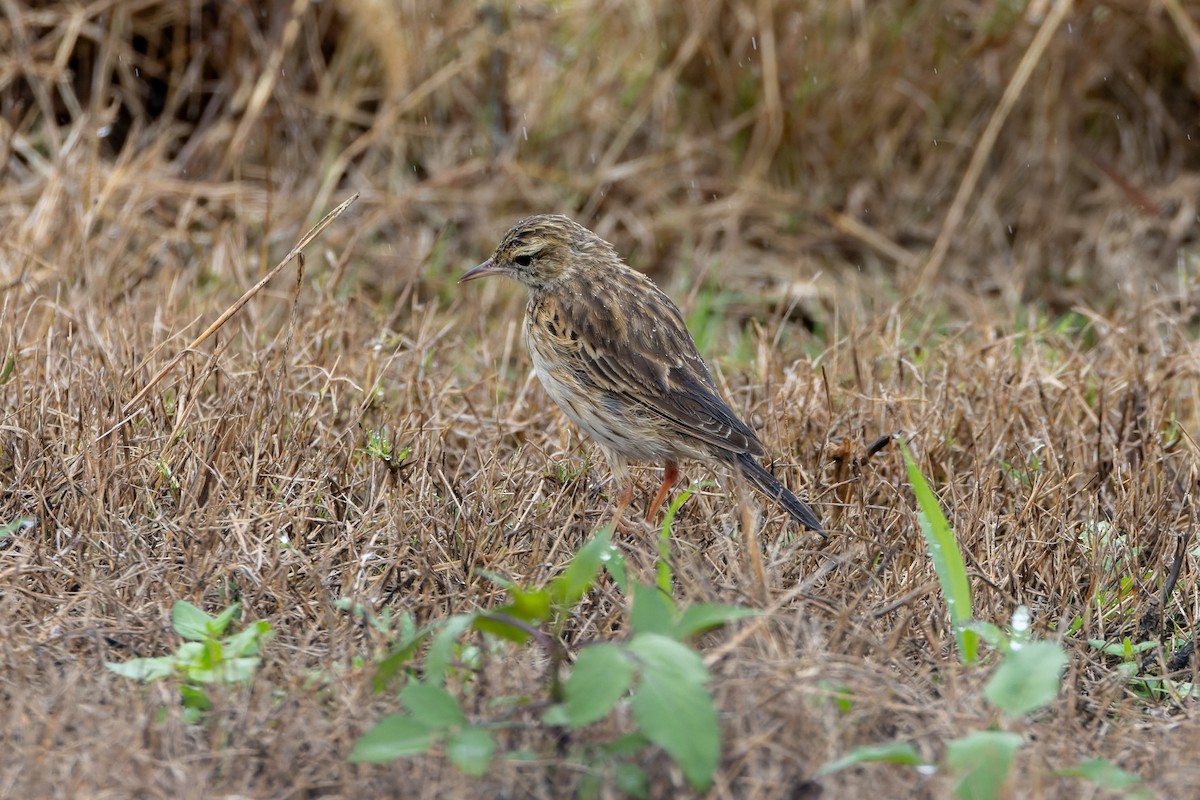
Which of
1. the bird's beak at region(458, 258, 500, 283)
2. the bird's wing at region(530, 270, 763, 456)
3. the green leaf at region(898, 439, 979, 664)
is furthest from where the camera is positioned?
the bird's beak at region(458, 258, 500, 283)

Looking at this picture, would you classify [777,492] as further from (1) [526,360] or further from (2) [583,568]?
(1) [526,360]

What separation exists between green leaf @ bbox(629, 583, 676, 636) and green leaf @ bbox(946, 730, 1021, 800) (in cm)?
64

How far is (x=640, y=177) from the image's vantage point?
8328 millimetres

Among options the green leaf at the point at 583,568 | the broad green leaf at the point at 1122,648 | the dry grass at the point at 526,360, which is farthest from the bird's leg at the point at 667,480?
the green leaf at the point at 583,568

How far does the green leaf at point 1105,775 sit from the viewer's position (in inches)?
117

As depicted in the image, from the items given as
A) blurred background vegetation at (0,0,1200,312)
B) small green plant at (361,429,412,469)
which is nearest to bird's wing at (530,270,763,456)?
small green plant at (361,429,412,469)

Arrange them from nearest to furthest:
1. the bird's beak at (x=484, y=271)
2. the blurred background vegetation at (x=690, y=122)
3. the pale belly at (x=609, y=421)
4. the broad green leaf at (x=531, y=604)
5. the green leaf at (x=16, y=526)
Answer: the broad green leaf at (x=531, y=604) → the green leaf at (x=16, y=526) → the pale belly at (x=609, y=421) → the bird's beak at (x=484, y=271) → the blurred background vegetation at (x=690, y=122)

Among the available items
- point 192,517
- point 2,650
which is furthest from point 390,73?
point 2,650

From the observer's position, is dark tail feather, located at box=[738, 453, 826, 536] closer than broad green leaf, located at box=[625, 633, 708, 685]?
No

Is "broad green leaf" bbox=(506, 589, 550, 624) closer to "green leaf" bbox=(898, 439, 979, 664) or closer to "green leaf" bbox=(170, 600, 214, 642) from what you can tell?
"green leaf" bbox=(170, 600, 214, 642)

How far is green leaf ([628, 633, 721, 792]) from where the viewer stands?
9.23 feet

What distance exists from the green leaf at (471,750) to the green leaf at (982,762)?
0.92 metres

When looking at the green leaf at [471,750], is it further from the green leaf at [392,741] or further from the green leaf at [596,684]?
the green leaf at [596,684]

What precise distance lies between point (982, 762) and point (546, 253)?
3.27 m
